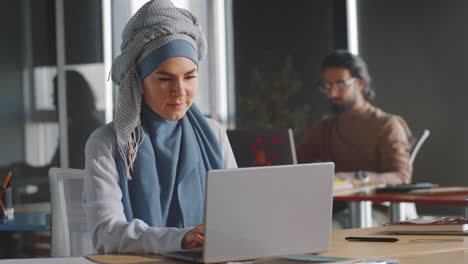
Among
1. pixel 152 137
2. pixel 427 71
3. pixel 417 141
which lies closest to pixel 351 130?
pixel 417 141

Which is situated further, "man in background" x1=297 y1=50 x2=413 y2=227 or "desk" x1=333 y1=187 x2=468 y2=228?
"man in background" x1=297 y1=50 x2=413 y2=227

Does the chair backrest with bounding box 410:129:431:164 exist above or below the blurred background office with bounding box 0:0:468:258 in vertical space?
below

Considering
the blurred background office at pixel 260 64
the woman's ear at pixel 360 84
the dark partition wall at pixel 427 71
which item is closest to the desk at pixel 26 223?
the blurred background office at pixel 260 64

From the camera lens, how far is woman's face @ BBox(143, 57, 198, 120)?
7.14ft

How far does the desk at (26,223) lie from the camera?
314 centimetres

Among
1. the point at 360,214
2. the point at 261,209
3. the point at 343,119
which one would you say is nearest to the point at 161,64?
the point at 261,209

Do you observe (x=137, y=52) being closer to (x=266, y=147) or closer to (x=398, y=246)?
(x=398, y=246)

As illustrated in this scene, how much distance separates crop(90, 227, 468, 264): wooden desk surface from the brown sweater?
2314 millimetres

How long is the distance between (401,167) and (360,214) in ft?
1.81

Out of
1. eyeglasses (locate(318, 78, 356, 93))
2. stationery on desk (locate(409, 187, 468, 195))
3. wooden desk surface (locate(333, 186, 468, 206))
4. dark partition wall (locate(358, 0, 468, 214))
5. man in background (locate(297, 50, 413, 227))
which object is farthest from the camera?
dark partition wall (locate(358, 0, 468, 214))

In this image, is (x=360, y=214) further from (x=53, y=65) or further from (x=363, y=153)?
(x=53, y=65)

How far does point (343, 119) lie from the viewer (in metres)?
4.91

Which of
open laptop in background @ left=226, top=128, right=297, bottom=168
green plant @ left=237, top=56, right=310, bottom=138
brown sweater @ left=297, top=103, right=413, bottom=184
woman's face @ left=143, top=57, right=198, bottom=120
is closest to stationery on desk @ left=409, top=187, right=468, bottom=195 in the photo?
open laptop in background @ left=226, top=128, right=297, bottom=168

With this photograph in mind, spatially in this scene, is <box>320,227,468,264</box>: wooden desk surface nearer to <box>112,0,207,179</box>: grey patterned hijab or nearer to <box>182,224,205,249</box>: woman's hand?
<box>182,224,205,249</box>: woman's hand
